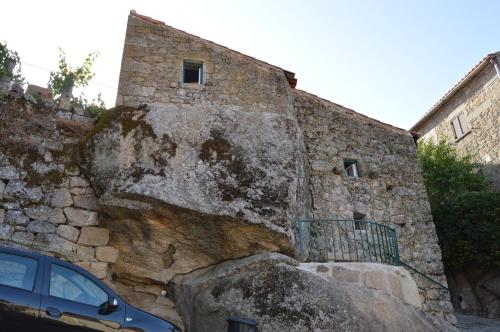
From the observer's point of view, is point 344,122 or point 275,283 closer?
point 275,283

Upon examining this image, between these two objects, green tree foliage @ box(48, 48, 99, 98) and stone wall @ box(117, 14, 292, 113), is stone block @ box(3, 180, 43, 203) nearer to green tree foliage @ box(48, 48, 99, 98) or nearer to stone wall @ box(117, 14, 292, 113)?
stone wall @ box(117, 14, 292, 113)

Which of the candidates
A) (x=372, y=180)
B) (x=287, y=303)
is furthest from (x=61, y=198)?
(x=372, y=180)

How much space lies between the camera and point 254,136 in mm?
6684

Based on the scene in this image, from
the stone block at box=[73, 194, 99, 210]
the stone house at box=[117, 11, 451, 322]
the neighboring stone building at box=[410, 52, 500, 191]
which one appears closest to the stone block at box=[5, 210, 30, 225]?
the stone block at box=[73, 194, 99, 210]

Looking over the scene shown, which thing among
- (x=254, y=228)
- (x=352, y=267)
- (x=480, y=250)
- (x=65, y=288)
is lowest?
(x=65, y=288)

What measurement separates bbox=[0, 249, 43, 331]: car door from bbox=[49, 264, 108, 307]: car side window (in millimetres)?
135

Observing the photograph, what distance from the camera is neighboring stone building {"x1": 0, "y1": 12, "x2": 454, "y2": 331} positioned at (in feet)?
17.2

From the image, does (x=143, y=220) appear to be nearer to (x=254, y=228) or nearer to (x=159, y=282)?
(x=159, y=282)

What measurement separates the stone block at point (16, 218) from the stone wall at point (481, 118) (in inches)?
605

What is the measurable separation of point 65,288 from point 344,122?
7.17m

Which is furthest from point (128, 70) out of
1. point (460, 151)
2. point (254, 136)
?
point (460, 151)

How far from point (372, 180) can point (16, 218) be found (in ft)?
22.4

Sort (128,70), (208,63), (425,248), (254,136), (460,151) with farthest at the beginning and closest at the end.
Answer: (460,151)
(425,248)
(208,63)
(128,70)
(254,136)

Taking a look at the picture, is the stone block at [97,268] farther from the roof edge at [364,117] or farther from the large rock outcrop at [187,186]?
the roof edge at [364,117]
